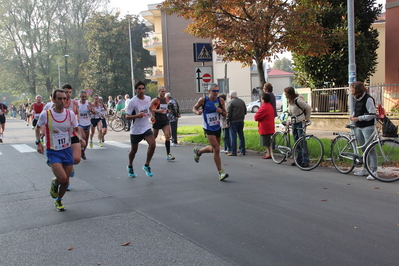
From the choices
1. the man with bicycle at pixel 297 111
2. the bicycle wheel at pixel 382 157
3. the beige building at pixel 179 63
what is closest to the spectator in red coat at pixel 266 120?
the man with bicycle at pixel 297 111

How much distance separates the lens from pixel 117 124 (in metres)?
24.2

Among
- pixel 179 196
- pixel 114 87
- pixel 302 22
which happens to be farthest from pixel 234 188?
pixel 114 87

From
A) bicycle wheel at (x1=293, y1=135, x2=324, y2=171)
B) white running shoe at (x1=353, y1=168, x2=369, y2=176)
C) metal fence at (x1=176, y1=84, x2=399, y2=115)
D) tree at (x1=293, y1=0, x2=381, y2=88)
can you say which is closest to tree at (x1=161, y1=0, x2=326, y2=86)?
metal fence at (x1=176, y1=84, x2=399, y2=115)

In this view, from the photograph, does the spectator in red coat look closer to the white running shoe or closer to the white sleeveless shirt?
the white running shoe

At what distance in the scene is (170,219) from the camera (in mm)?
5734

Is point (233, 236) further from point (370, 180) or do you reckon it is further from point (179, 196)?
point (370, 180)

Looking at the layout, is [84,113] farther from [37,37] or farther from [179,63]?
[37,37]

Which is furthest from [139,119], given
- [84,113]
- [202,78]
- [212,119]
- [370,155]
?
[202,78]

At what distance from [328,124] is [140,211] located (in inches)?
558

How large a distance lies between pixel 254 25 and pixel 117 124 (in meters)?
12.8

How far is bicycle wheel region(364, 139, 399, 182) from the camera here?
7895 millimetres

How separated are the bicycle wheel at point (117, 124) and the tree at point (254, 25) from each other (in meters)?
10.5

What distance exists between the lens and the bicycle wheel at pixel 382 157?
7895mm

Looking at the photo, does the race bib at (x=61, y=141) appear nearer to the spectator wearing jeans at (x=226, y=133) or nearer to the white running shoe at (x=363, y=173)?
the white running shoe at (x=363, y=173)
